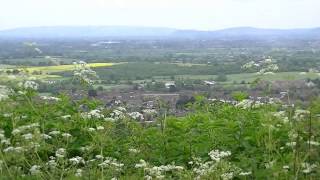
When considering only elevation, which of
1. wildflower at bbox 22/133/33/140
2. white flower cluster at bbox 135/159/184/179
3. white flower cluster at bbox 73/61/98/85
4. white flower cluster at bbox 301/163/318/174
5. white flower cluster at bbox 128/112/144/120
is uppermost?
white flower cluster at bbox 73/61/98/85

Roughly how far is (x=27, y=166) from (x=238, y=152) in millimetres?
2859

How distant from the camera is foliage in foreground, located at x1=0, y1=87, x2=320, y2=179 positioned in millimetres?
6027

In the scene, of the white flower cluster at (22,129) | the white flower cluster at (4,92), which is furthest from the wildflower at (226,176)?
the white flower cluster at (4,92)

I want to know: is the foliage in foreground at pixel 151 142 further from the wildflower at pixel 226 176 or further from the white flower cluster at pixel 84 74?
the white flower cluster at pixel 84 74

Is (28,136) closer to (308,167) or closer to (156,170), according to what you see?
(156,170)

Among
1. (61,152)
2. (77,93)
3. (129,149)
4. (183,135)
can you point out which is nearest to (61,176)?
(61,152)

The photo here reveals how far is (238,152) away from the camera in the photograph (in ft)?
24.0

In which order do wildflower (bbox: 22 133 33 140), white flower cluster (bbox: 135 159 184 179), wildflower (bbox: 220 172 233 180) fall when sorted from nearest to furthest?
wildflower (bbox: 220 172 233 180), white flower cluster (bbox: 135 159 184 179), wildflower (bbox: 22 133 33 140)

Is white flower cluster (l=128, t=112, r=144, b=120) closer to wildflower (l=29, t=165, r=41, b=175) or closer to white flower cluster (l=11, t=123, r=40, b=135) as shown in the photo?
white flower cluster (l=11, t=123, r=40, b=135)

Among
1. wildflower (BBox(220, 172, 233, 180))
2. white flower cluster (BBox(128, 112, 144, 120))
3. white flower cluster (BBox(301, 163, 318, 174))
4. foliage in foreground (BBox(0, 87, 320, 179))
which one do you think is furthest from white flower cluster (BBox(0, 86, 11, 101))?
white flower cluster (BBox(301, 163, 318, 174))

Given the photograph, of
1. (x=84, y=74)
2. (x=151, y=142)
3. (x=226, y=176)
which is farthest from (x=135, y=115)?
(x=226, y=176)

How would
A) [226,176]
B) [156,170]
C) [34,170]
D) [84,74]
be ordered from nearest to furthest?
[226,176] < [156,170] < [34,170] < [84,74]

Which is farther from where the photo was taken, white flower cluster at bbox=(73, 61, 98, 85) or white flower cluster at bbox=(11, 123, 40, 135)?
white flower cluster at bbox=(73, 61, 98, 85)

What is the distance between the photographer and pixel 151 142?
298 inches
